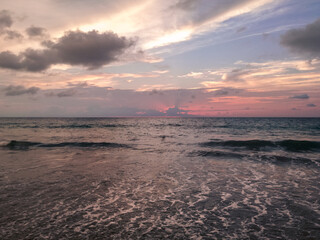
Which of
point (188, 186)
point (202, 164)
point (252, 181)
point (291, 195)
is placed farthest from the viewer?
point (202, 164)

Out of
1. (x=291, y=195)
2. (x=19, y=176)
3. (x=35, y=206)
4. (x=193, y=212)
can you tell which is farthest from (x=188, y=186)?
(x=19, y=176)

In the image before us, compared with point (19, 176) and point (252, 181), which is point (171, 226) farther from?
point (19, 176)

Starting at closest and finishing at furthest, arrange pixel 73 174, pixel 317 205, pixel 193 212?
pixel 193 212
pixel 317 205
pixel 73 174

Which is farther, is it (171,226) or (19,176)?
(19,176)

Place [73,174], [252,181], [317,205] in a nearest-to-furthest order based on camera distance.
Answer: [317,205] < [252,181] < [73,174]

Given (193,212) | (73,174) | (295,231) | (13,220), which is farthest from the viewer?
(73,174)

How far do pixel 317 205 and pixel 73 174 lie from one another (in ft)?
40.5

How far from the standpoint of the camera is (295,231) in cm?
618

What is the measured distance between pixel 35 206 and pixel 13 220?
117 cm

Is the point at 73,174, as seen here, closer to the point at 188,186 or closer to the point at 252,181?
the point at 188,186

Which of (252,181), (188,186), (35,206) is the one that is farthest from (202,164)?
(35,206)

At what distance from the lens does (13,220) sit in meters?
6.65

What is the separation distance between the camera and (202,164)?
1625 centimetres

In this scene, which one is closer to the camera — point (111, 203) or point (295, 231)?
point (295, 231)
